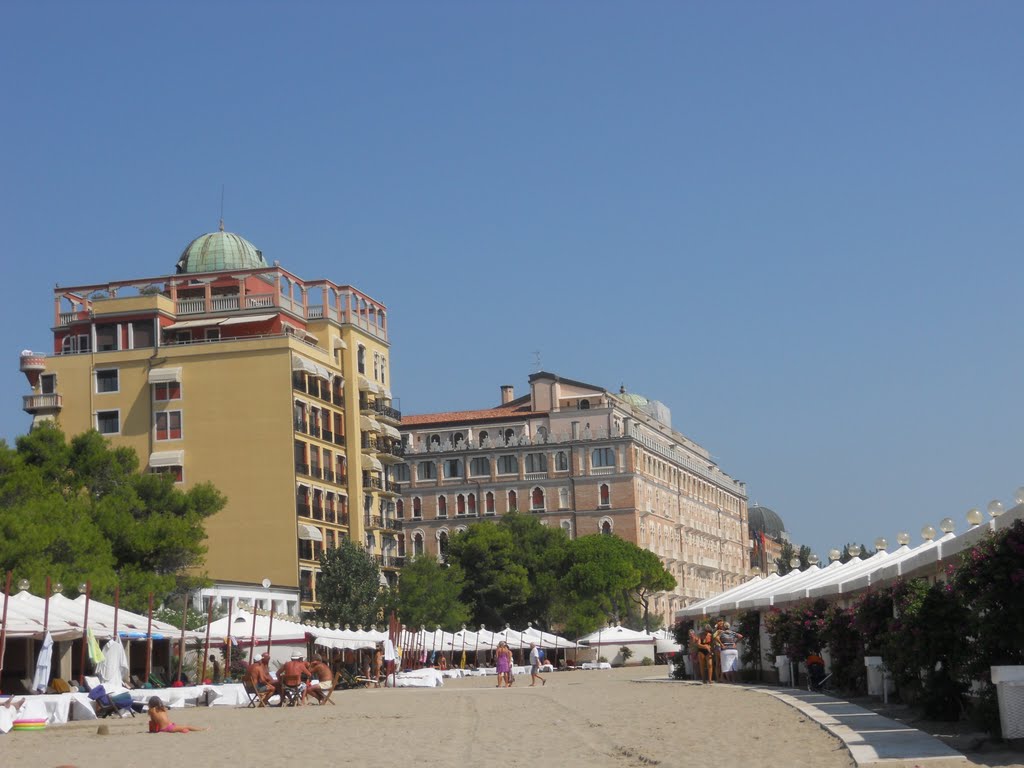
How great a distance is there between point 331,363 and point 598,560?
26.2 metres

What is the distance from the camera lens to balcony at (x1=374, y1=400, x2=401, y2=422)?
78.2 metres

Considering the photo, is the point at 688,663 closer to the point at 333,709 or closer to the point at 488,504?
the point at 333,709

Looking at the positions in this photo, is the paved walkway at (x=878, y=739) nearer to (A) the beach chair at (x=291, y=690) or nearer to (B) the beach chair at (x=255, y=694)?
(A) the beach chair at (x=291, y=690)

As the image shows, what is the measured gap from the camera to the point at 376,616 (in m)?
68.8

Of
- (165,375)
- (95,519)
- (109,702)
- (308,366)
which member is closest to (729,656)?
(109,702)

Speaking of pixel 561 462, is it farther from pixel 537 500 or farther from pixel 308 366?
pixel 308 366

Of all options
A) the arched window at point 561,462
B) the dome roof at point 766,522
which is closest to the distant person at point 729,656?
the arched window at point 561,462

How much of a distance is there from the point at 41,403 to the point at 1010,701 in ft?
204

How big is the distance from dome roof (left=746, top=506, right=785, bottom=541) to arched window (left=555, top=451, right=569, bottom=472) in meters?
78.8

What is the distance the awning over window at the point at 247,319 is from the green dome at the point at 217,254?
28.8ft

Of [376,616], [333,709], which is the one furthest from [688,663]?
[376,616]

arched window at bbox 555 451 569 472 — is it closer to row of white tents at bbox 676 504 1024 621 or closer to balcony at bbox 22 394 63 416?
balcony at bbox 22 394 63 416

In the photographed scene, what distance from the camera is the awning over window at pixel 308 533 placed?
67.9m

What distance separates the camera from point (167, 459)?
227 ft
